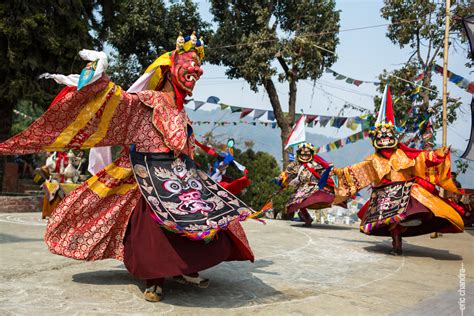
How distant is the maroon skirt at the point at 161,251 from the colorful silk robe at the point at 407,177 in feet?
11.8

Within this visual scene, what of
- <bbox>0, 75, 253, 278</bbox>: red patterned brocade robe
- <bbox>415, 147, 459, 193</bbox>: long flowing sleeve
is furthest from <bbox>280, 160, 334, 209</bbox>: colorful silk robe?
<bbox>0, 75, 253, 278</bbox>: red patterned brocade robe

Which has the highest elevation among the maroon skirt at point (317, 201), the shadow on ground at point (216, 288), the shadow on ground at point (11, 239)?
the maroon skirt at point (317, 201)

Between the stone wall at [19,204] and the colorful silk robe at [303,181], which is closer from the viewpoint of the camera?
the colorful silk robe at [303,181]

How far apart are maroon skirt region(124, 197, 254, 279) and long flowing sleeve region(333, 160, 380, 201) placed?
3.56 metres

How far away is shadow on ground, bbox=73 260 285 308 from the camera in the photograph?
3.84 meters

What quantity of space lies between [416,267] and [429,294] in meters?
1.70

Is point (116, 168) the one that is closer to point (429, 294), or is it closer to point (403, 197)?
point (429, 294)

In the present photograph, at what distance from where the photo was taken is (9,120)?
14.3 m

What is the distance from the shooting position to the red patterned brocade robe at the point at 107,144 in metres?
3.84

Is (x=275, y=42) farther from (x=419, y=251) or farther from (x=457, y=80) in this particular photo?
(x=419, y=251)

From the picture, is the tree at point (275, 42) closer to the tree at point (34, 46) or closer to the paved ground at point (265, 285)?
the tree at point (34, 46)

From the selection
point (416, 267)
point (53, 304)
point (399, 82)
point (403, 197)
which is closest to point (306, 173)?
point (403, 197)

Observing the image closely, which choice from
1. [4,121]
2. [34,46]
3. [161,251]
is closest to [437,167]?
[161,251]

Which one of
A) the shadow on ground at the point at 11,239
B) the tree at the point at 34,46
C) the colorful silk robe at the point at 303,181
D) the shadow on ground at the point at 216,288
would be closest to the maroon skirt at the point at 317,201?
the colorful silk robe at the point at 303,181
